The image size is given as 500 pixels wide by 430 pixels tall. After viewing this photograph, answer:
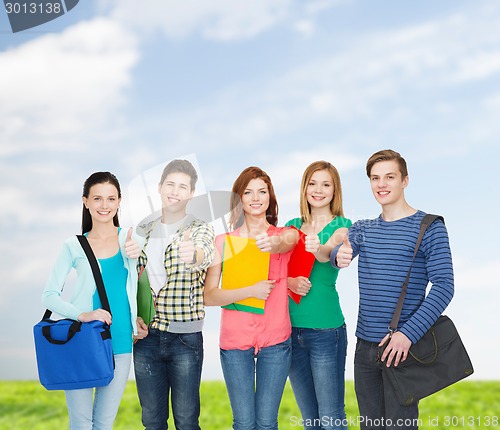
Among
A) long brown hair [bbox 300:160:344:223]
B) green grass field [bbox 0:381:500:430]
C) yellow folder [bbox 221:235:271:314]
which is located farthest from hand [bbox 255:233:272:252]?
green grass field [bbox 0:381:500:430]

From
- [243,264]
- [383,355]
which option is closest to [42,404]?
[243,264]

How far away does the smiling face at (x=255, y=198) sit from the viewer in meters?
3.65

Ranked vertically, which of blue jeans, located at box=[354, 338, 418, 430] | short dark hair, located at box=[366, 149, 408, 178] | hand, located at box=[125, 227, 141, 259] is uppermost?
short dark hair, located at box=[366, 149, 408, 178]

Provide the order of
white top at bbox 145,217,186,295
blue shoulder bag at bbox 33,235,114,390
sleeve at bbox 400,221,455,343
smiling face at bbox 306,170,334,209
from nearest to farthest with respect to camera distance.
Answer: sleeve at bbox 400,221,455,343, blue shoulder bag at bbox 33,235,114,390, white top at bbox 145,217,186,295, smiling face at bbox 306,170,334,209

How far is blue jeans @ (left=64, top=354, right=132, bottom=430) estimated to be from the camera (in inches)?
136

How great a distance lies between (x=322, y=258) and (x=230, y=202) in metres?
0.66

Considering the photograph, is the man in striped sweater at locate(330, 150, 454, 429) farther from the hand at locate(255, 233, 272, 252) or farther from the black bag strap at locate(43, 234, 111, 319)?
the black bag strap at locate(43, 234, 111, 319)

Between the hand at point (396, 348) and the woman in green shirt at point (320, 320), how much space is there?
0.44 metres

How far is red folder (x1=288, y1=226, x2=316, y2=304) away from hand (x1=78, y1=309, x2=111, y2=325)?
3.63 feet

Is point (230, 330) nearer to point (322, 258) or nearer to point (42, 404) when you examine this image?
point (322, 258)

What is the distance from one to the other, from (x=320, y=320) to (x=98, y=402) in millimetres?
1385

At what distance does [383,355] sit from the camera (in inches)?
130

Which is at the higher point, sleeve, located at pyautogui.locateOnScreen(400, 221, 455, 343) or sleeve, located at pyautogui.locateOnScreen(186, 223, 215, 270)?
sleeve, located at pyautogui.locateOnScreen(186, 223, 215, 270)

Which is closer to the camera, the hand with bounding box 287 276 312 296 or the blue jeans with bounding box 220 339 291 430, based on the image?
the blue jeans with bounding box 220 339 291 430
